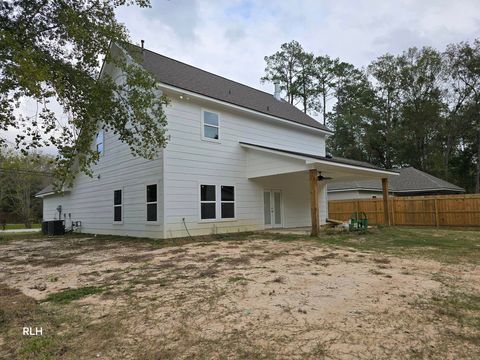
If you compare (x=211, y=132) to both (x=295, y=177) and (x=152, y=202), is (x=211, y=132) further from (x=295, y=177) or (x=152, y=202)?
(x=295, y=177)

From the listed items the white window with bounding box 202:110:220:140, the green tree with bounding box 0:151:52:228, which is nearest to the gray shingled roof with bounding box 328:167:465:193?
the white window with bounding box 202:110:220:140

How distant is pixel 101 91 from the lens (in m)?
8.01

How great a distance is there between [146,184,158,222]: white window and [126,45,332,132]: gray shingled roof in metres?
3.92

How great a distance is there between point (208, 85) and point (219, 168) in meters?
4.08

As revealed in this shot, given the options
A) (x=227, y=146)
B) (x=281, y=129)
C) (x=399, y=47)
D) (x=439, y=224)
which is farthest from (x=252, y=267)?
(x=399, y=47)

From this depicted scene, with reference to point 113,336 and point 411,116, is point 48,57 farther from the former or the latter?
point 411,116

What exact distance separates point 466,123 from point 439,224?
63.7ft

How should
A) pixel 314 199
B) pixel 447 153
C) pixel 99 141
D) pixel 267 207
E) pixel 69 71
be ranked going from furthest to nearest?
pixel 447 153, pixel 99 141, pixel 267 207, pixel 314 199, pixel 69 71

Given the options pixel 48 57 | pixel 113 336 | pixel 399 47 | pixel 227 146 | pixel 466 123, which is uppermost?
pixel 399 47

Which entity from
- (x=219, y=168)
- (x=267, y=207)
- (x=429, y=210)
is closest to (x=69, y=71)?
(x=219, y=168)

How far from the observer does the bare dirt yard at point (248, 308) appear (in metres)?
3.01

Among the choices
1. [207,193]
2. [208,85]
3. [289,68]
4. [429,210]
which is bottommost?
[429,210]

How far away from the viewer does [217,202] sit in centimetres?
1324

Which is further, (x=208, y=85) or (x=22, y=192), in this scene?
(x=22, y=192)
